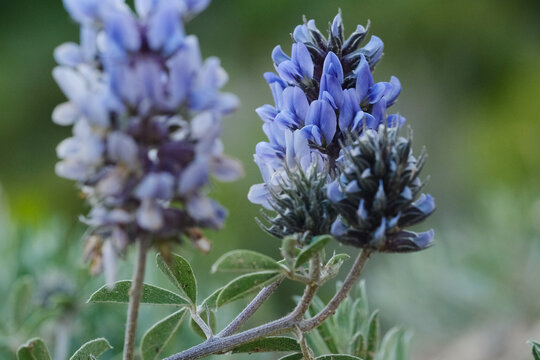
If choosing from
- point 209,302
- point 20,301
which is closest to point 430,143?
point 20,301

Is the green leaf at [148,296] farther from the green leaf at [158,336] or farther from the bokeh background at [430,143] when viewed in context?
the bokeh background at [430,143]

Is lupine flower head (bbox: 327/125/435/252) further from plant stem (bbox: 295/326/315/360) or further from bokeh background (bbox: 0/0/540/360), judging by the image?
bokeh background (bbox: 0/0/540/360)

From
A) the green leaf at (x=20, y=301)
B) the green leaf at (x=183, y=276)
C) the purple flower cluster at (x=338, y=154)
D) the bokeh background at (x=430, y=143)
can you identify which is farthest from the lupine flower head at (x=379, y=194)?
the bokeh background at (x=430, y=143)

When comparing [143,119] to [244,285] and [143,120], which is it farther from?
[244,285]

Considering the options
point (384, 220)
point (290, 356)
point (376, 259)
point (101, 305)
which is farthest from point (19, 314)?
point (376, 259)

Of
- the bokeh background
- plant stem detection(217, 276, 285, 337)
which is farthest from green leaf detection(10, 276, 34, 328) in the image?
plant stem detection(217, 276, 285, 337)
